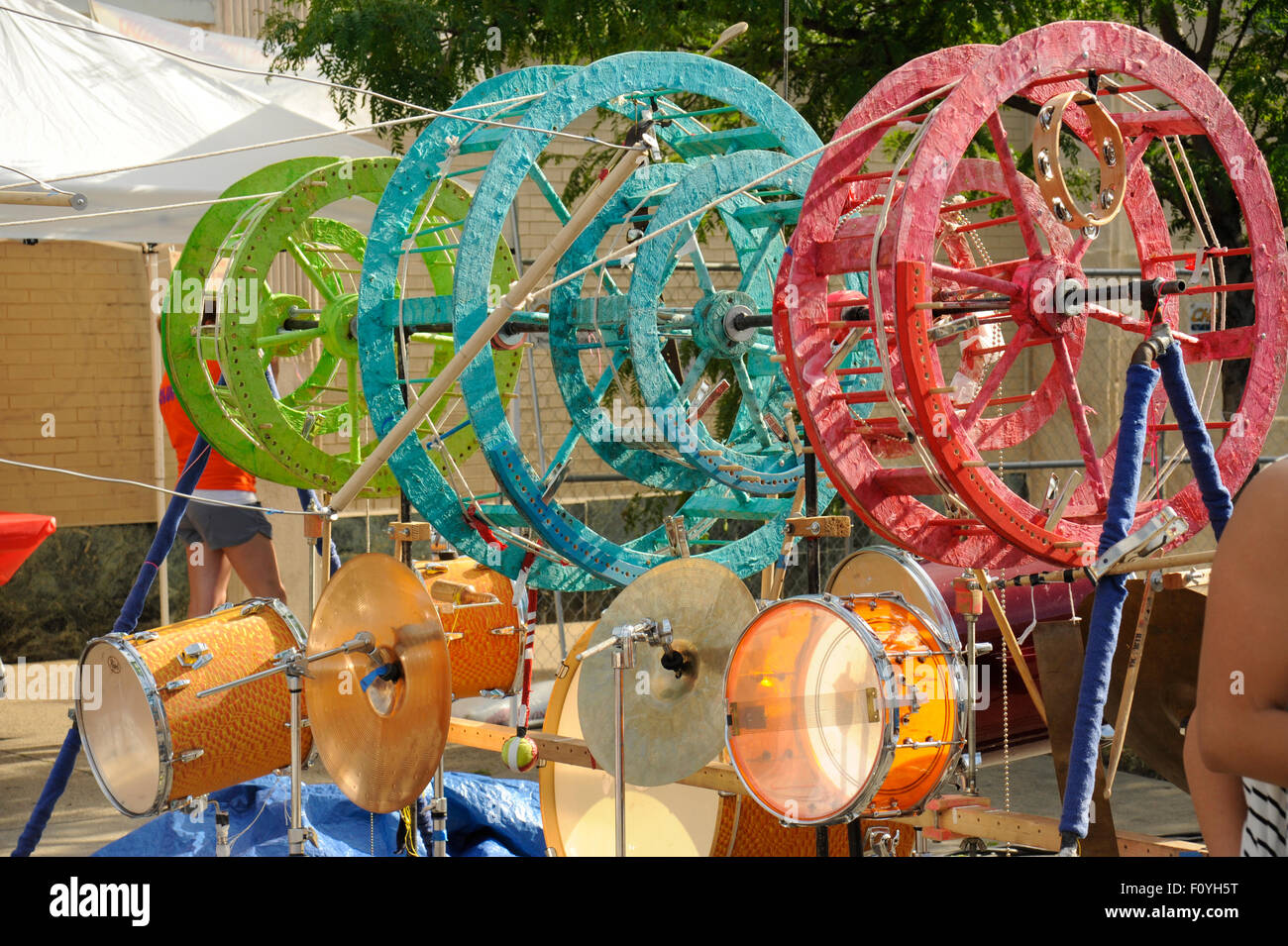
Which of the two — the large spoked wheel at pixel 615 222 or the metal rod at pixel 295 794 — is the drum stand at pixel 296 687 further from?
the large spoked wheel at pixel 615 222

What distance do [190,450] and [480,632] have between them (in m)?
1.66

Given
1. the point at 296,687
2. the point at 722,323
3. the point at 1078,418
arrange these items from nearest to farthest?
the point at 1078,418 → the point at 296,687 → the point at 722,323

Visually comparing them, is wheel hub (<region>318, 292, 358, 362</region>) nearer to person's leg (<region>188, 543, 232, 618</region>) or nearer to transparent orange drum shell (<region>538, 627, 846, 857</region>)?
transparent orange drum shell (<region>538, 627, 846, 857</region>)

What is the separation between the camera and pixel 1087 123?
166 inches

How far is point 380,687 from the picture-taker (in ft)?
14.7

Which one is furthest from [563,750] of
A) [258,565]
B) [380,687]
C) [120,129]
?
[120,129]

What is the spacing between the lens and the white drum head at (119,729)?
4668 millimetres

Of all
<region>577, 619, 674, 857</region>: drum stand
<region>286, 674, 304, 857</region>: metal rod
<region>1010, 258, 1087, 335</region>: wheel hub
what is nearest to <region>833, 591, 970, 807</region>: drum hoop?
<region>577, 619, 674, 857</region>: drum stand

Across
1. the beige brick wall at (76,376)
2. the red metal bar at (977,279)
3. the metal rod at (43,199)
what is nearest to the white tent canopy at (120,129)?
the metal rod at (43,199)

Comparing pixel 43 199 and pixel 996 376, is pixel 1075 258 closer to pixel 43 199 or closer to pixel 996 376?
pixel 996 376

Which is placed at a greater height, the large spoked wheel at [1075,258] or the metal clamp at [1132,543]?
the large spoked wheel at [1075,258]

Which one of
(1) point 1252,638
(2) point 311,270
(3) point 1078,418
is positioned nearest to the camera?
(1) point 1252,638

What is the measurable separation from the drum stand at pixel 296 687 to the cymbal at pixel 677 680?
78 centimetres
